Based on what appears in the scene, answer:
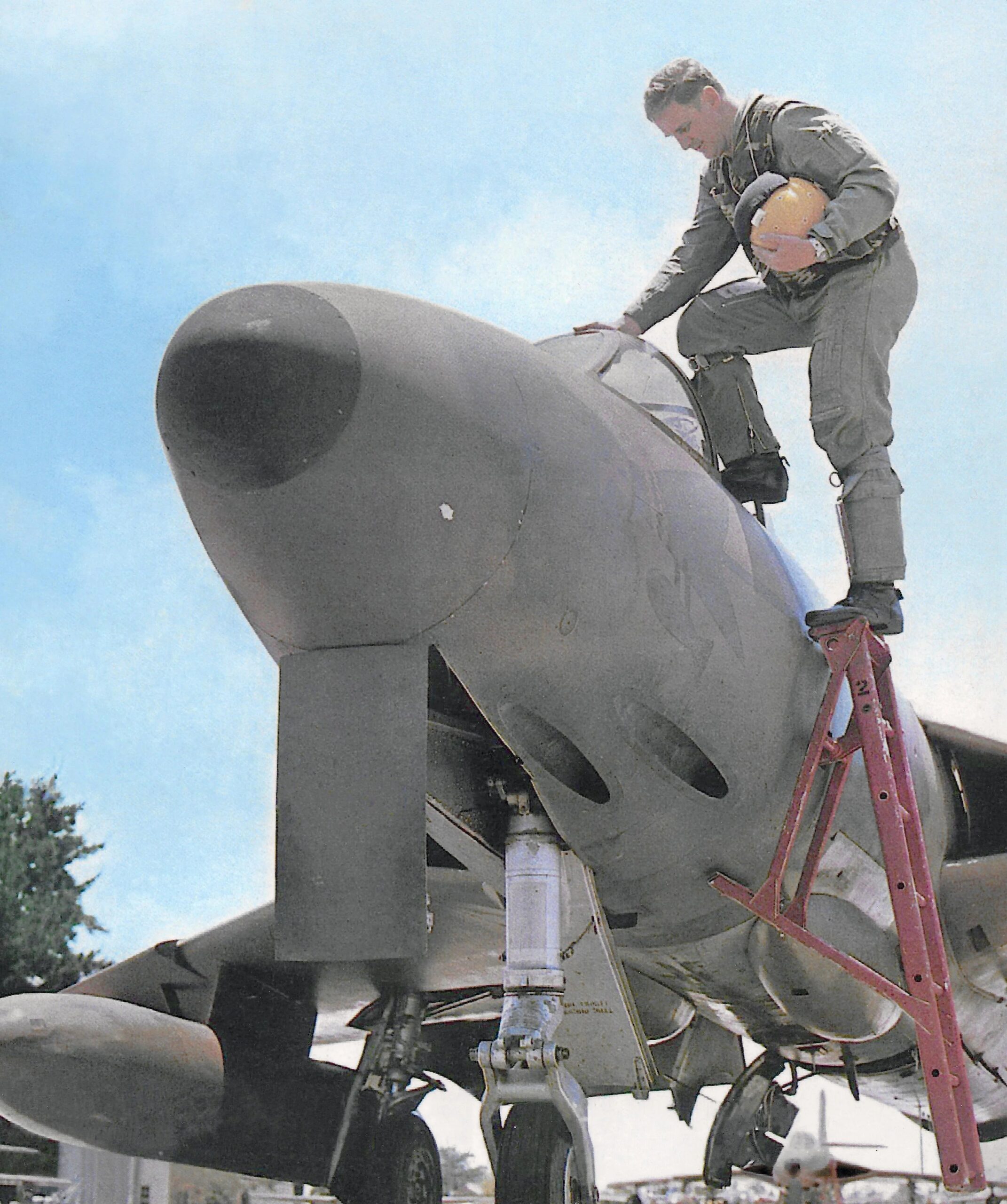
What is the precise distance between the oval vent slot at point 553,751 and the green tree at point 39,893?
56.0 feet

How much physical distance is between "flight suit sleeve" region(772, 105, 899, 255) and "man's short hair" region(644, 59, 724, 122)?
360 mm

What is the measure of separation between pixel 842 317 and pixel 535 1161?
298 cm

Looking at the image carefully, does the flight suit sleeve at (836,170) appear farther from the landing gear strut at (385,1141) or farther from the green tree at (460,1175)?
the green tree at (460,1175)

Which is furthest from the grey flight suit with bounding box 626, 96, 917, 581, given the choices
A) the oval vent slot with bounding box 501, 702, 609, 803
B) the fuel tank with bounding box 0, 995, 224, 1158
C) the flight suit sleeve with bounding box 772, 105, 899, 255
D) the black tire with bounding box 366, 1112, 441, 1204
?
the fuel tank with bounding box 0, 995, 224, 1158

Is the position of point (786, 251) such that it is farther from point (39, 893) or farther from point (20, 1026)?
point (39, 893)

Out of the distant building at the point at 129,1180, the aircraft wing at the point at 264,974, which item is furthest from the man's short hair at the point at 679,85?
the distant building at the point at 129,1180

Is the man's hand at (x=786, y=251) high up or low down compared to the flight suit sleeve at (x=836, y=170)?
down

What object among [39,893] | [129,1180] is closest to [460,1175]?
[39,893]

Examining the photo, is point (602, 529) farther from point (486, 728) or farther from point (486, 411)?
point (486, 728)

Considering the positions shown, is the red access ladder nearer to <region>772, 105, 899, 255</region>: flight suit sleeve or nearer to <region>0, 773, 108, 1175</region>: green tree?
<region>772, 105, 899, 255</region>: flight suit sleeve

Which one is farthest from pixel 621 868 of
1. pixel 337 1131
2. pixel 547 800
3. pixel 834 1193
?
pixel 337 1131

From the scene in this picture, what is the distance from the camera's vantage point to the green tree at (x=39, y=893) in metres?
20.1

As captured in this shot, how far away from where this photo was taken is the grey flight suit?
4.77 metres

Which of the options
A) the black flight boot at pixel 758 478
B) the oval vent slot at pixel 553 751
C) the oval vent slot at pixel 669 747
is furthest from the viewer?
the black flight boot at pixel 758 478
